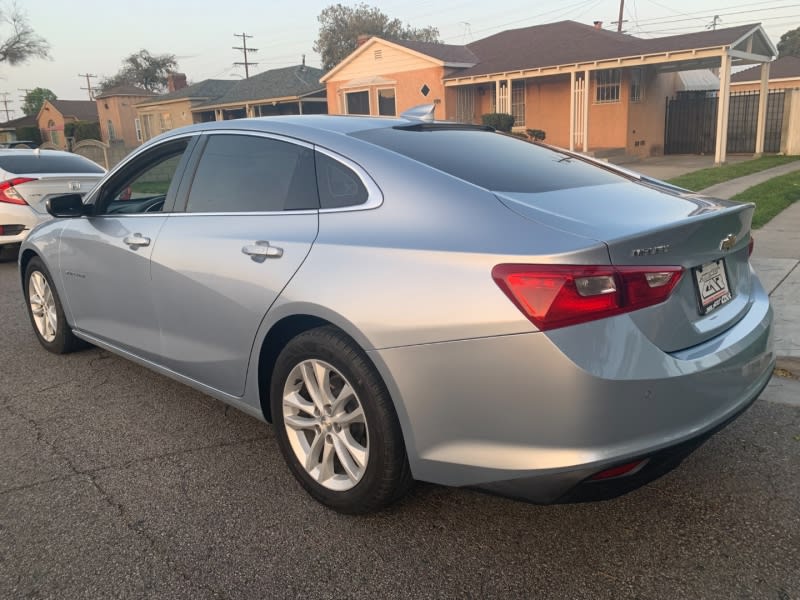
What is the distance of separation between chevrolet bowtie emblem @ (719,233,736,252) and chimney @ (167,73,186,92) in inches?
1982

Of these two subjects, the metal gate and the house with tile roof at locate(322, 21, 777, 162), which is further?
the metal gate

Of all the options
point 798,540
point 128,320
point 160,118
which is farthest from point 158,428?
point 160,118

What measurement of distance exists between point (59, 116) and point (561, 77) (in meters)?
50.2

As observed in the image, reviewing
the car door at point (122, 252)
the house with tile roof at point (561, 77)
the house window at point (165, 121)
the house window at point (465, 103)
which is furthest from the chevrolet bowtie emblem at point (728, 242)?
the house window at point (165, 121)

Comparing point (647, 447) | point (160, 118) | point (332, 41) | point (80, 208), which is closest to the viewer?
point (647, 447)

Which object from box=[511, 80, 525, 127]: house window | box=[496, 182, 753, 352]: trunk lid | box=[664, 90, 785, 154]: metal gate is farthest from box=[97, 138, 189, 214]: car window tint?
box=[664, 90, 785, 154]: metal gate

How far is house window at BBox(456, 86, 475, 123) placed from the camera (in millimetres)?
27453

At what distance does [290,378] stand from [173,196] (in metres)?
1.45

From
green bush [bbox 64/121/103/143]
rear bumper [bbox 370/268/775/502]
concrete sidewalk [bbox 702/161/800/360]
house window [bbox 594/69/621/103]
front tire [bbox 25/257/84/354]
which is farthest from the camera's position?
green bush [bbox 64/121/103/143]

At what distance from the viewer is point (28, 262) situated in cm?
528

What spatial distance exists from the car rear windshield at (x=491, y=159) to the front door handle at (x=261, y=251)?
632mm

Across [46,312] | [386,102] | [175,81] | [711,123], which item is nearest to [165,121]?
[175,81]

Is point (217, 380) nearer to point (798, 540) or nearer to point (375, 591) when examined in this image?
point (375, 591)

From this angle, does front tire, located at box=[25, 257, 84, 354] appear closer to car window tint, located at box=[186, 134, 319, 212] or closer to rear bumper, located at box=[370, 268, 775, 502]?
car window tint, located at box=[186, 134, 319, 212]
